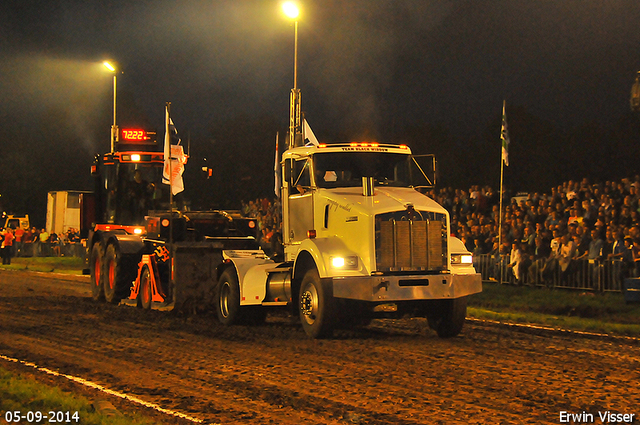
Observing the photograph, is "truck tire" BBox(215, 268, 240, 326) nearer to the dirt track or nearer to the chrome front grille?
the dirt track

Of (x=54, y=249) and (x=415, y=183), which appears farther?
(x=54, y=249)

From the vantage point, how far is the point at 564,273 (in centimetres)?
1962

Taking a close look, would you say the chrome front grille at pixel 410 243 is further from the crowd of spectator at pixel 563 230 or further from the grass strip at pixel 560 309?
the crowd of spectator at pixel 563 230

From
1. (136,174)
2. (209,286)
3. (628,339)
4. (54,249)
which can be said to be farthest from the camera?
(54,249)

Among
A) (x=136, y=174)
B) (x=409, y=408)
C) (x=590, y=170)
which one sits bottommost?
(x=409, y=408)

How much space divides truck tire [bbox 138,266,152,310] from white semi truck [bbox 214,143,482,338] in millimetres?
3571

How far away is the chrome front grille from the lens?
40.0 ft

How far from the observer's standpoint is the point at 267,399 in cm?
812

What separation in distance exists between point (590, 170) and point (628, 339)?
3433cm

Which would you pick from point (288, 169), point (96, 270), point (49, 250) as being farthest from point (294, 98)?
point (49, 250)

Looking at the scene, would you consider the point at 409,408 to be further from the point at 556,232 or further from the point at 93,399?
the point at 556,232

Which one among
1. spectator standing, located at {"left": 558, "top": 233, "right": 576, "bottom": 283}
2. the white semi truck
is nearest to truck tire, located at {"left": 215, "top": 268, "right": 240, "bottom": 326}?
the white semi truck

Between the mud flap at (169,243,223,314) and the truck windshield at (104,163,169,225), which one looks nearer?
the mud flap at (169,243,223,314)

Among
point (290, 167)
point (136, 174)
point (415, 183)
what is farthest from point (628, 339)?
point (136, 174)
